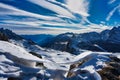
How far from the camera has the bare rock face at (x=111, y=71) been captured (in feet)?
60.3

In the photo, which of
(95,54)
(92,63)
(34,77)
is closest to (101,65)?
(92,63)

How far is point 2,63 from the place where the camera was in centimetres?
1681

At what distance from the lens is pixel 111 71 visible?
1914 cm

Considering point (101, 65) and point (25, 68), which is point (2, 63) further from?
point (101, 65)

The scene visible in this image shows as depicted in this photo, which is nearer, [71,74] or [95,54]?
[71,74]

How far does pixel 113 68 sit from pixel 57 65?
11.0 ft

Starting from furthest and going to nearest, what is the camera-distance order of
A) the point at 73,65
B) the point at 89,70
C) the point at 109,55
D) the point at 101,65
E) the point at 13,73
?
the point at 109,55
the point at 73,65
the point at 101,65
the point at 89,70
the point at 13,73

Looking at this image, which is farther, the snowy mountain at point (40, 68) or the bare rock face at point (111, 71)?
the bare rock face at point (111, 71)

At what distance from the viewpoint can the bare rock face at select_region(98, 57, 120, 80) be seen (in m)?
18.4

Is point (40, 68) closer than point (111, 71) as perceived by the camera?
Yes

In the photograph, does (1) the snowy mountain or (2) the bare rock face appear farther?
(2) the bare rock face

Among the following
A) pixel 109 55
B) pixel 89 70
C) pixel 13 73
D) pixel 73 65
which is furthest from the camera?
pixel 109 55

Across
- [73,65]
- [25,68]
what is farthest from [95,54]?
[25,68]

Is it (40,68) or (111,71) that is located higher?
(40,68)
